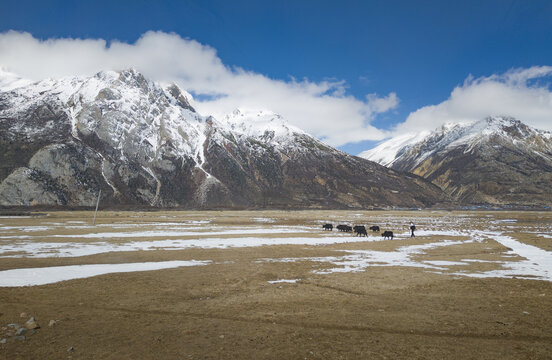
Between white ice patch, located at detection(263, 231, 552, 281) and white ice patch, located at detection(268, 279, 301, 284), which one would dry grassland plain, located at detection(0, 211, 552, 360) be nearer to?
white ice patch, located at detection(268, 279, 301, 284)

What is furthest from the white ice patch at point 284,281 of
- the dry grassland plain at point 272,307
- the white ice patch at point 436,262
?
the white ice patch at point 436,262

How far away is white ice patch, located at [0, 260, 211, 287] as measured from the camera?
707 inches

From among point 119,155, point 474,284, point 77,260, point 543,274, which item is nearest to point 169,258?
point 77,260

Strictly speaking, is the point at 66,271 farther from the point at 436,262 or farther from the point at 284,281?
the point at 436,262

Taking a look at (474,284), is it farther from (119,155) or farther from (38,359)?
(119,155)

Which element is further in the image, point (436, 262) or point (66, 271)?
point (436, 262)

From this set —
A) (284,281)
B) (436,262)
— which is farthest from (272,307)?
(436,262)

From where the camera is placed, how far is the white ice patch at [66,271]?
17962mm

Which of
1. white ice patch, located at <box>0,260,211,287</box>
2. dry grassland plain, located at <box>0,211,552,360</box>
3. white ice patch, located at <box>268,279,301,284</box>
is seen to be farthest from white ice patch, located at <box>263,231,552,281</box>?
white ice patch, located at <box>0,260,211,287</box>

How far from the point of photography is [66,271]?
20.5 metres

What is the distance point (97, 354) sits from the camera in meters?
9.42

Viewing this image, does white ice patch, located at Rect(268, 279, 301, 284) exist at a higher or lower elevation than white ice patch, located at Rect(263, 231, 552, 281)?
lower

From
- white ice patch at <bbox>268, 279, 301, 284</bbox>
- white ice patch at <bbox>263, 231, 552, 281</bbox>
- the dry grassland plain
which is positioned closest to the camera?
the dry grassland plain

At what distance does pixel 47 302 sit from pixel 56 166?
161 m
